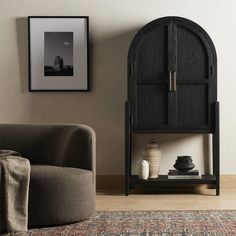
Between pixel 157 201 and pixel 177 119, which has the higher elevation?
pixel 177 119

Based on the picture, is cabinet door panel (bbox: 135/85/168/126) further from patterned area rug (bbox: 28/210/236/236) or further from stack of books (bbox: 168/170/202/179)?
patterned area rug (bbox: 28/210/236/236)

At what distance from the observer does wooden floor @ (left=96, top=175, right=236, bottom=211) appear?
4.64 m

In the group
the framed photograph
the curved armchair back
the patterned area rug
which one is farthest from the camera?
the framed photograph

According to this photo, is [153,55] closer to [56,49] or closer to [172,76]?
[172,76]

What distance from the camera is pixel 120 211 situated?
14.4 feet

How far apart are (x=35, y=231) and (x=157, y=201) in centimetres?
150

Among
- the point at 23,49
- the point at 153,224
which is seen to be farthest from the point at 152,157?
the point at 23,49

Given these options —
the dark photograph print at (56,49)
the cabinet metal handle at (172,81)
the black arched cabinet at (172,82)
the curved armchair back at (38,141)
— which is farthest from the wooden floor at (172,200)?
the dark photograph print at (56,49)

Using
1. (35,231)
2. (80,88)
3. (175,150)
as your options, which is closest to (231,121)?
(175,150)

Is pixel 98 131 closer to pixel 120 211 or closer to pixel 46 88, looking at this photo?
pixel 46 88

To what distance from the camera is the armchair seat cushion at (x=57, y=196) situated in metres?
3.77

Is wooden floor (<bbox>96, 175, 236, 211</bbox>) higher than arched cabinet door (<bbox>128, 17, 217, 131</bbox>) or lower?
lower

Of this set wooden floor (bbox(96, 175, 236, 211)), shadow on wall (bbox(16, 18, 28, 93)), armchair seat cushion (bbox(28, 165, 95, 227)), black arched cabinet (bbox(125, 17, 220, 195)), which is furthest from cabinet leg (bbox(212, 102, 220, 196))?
shadow on wall (bbox(16, 18, 28, 93))

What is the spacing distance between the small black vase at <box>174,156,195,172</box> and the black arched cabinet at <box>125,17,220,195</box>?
125 mm
